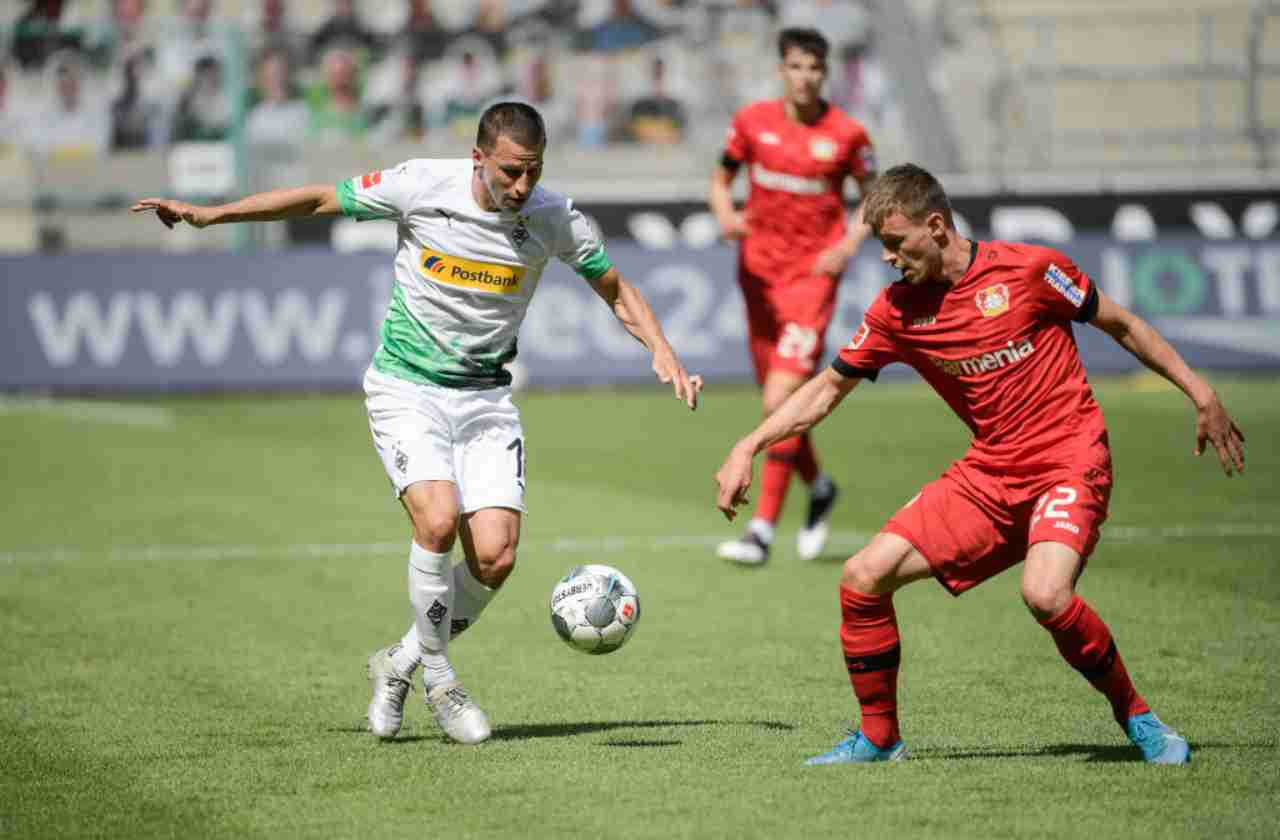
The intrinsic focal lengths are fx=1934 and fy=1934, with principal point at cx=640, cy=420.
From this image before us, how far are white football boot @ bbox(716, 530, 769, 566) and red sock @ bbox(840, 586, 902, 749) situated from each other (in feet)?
14.9

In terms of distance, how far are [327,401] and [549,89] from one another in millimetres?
6725

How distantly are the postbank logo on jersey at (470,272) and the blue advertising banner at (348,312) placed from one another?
43.8ft

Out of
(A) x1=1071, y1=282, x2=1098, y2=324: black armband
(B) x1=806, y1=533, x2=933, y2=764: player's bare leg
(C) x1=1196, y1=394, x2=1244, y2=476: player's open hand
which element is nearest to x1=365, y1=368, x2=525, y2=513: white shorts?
(B) x1=806, y1=533, x2=933, y2=764: player's bare leg

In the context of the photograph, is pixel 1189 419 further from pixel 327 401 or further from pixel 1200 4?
pixel 1200 4

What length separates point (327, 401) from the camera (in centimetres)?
2067

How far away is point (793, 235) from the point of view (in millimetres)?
11109

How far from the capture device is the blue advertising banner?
20.5 metres

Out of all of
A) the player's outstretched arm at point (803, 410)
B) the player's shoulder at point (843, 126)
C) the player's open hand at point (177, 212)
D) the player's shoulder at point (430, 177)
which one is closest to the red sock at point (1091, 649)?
the player's outstretched arm at point (803, 410)

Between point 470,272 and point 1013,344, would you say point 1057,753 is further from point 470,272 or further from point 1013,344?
point 470,272

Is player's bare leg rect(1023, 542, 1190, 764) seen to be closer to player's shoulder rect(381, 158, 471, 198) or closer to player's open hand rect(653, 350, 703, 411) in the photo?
player's open hand rect(653, 350, 703, 411)

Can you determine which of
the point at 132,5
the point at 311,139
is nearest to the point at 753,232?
the point at 311,139

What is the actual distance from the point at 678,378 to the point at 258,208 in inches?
61.1

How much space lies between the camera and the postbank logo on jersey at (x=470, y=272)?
680cm

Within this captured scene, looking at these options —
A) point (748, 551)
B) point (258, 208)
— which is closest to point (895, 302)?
point (258, 208)
